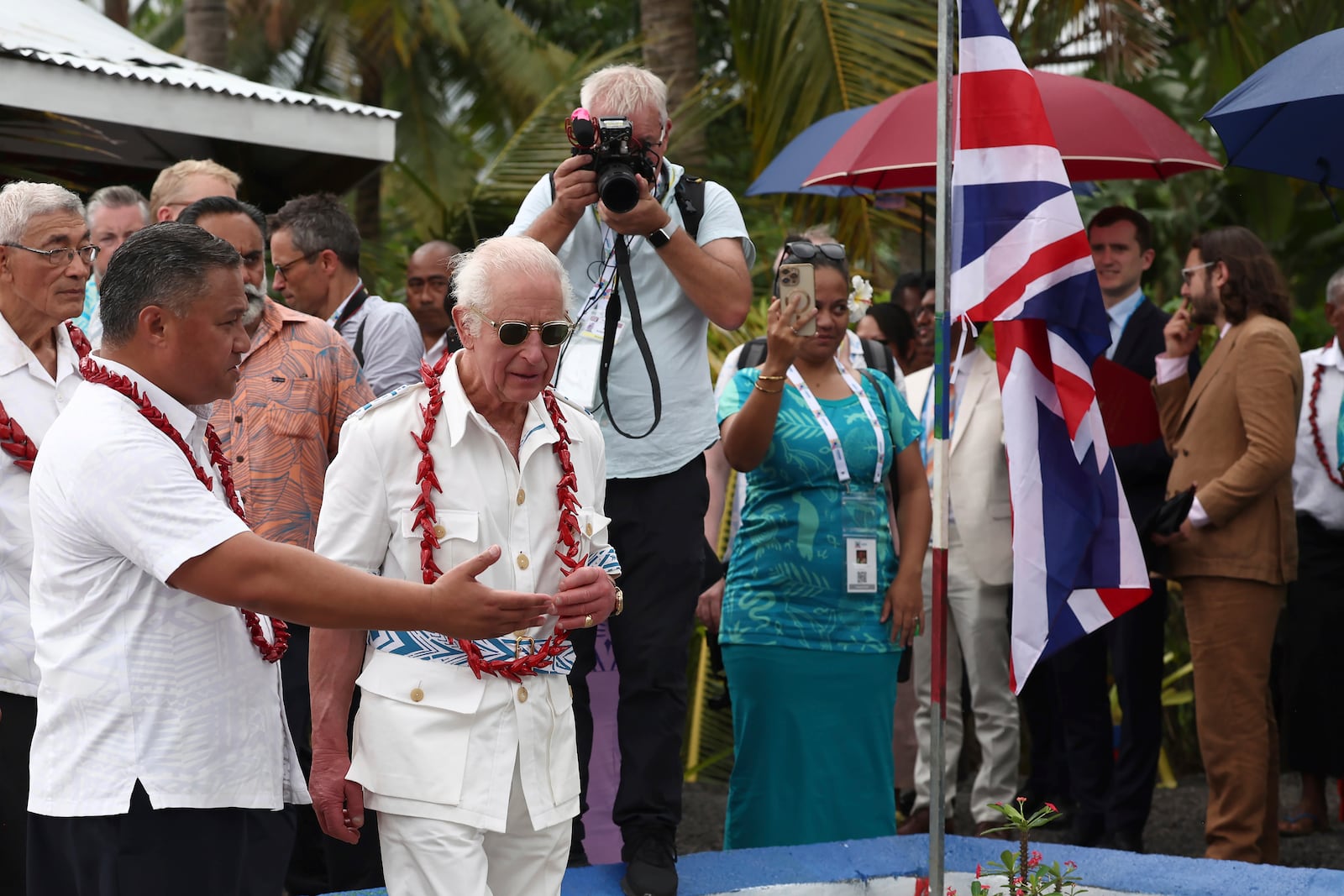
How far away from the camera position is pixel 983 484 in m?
6.66

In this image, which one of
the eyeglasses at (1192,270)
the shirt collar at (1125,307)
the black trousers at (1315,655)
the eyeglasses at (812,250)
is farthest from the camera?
the black trousers at (1315,655)

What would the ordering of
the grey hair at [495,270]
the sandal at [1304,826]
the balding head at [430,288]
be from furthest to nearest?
the balding head at [430,288] < the sandal at [1304,826] < the grey hair at [495,270]

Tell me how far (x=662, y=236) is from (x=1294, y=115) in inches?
105

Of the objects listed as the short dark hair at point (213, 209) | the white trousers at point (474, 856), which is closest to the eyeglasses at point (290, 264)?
the short dark hair at point (213, 209)

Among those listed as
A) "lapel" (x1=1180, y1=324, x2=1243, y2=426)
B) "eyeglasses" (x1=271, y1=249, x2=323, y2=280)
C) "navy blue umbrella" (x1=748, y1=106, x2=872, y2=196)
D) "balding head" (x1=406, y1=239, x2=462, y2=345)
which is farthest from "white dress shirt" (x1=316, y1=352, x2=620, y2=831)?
"navy blue umbrella" (x1=748, y1=106, x2=872, y2=196)

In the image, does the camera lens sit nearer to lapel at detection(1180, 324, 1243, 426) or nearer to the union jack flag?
the union jack flag

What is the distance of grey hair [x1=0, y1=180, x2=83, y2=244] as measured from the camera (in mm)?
3965

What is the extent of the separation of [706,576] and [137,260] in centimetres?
238

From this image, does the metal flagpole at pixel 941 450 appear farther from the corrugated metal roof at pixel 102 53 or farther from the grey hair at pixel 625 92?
the corrugated metal roof at pixel 102 53

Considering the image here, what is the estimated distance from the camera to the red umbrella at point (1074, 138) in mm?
6715

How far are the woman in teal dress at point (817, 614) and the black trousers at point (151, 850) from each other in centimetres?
256

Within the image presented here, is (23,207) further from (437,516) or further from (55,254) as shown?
(437,516)

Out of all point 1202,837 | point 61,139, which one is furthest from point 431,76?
point 1202,837

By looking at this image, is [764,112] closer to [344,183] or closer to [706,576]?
[344,183]
